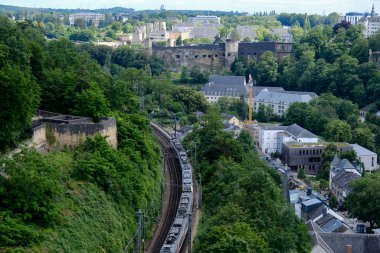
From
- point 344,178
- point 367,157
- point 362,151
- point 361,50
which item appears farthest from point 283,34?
point 344,178

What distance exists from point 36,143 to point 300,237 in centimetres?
1233

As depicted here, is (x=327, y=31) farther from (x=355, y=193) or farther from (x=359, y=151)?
(x=355, y=193)

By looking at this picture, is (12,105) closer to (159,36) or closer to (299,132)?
(299,132)

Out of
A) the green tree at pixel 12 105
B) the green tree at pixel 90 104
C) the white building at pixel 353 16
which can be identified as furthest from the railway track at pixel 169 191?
the white building at pixel 353 16

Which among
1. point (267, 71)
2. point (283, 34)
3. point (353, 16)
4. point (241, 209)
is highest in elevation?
point (353, 16)

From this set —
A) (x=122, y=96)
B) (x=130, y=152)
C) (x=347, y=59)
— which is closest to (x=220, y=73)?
(x=347, y=59)

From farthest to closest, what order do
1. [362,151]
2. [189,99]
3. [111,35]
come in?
[111,35]
[189,99]
[362,151]

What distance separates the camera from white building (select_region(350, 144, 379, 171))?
46.4m

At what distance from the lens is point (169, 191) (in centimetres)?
3186

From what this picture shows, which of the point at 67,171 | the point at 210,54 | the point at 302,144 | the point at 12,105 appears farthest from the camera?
the point at 210,54

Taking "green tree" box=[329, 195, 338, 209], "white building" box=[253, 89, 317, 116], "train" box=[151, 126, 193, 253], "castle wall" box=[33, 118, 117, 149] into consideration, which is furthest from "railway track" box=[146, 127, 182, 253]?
"white building" box=[253, 89, 317, 116]

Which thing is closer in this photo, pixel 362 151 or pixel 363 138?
pixel 362 151

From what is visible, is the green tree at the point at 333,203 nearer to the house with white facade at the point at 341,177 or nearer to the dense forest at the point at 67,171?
the house with white facade at the point at 341,177

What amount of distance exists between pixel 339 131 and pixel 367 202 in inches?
698
